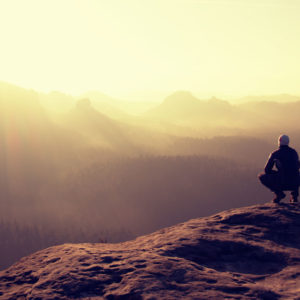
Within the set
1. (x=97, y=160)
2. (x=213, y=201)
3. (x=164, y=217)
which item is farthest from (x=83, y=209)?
(x=97, y=160)

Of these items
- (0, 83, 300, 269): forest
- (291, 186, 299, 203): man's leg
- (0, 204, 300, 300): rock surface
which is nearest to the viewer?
(0, 204, 300, 300): rock surface

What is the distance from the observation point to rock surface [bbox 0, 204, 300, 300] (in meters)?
4.25

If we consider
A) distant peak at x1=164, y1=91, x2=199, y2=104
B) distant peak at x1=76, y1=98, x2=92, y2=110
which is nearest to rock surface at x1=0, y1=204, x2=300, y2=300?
distant peak at x1=76, y1=98, x2=92, y2=110

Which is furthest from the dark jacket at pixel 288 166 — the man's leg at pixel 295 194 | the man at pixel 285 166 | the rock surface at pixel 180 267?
the rock surface at pixel 180 267

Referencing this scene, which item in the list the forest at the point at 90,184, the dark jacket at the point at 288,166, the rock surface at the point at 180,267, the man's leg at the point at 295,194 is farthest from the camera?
the forest at the point at 90,184

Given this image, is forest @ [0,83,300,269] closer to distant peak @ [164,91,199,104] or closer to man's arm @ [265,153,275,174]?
man's arm @ [265,153,275,174]

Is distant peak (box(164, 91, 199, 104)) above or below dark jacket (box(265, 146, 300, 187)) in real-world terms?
above

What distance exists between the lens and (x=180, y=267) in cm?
470

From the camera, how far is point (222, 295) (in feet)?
13.3

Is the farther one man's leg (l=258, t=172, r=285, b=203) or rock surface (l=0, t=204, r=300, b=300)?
man's leg (l=258, t=172, r=285, b=203)

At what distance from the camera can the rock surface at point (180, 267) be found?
425 centimetres

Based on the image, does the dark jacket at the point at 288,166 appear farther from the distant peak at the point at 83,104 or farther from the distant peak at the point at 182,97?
the distant peak at the point at 182,97

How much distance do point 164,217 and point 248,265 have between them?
81.0 ft

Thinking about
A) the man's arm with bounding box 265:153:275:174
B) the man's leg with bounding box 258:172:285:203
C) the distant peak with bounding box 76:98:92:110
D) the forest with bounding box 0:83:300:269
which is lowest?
the forest with bounding box 0:83:300:269
